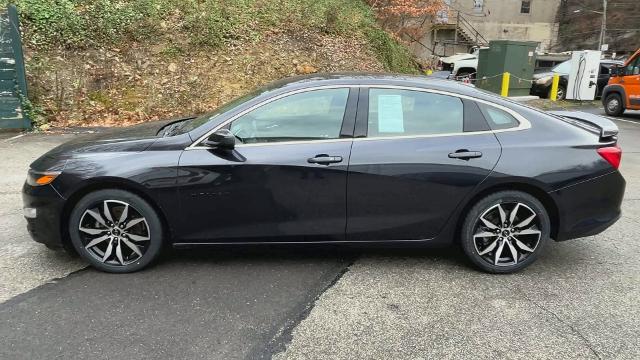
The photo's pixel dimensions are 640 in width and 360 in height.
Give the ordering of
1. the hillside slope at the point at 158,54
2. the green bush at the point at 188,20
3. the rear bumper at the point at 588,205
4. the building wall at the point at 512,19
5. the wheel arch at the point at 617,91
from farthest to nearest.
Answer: the building wall at the point at 512,19, the wheel arch at the point at 617,91, the green bush at the point at 188,20, the hillside slope at the point at 158,54, the rear bumper at the point at 588,205

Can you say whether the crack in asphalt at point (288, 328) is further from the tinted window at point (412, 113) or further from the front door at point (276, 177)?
the tinted window at point (412, 113)

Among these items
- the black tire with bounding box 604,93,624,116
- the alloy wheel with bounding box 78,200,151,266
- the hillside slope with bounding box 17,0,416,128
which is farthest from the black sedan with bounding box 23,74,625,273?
the black tire with bounding box 604,93,624,116

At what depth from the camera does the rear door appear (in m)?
3.74

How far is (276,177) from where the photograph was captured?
3699 mm

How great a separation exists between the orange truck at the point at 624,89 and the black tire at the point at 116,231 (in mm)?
14715

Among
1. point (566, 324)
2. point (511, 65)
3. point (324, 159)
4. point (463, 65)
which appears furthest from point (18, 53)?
point (463, 65)

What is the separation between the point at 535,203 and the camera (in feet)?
12.6

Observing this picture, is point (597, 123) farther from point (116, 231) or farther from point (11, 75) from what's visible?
point (11, 75)

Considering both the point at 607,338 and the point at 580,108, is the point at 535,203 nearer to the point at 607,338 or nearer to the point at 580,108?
the point at 607,338

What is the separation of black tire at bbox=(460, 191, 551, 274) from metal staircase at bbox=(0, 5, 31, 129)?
348 inches

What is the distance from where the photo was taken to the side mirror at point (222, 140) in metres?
3.64

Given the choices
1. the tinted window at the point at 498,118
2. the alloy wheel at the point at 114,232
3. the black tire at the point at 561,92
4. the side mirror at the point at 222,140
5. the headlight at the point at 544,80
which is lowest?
the black tire at the point at 561,92

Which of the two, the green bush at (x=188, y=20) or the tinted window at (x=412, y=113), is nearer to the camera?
the tinted window at (x=412, y=113)

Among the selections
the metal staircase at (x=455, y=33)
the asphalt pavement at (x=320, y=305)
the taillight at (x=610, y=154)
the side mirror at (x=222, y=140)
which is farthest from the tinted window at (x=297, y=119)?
the metal staircase at (x=455, y=33)
